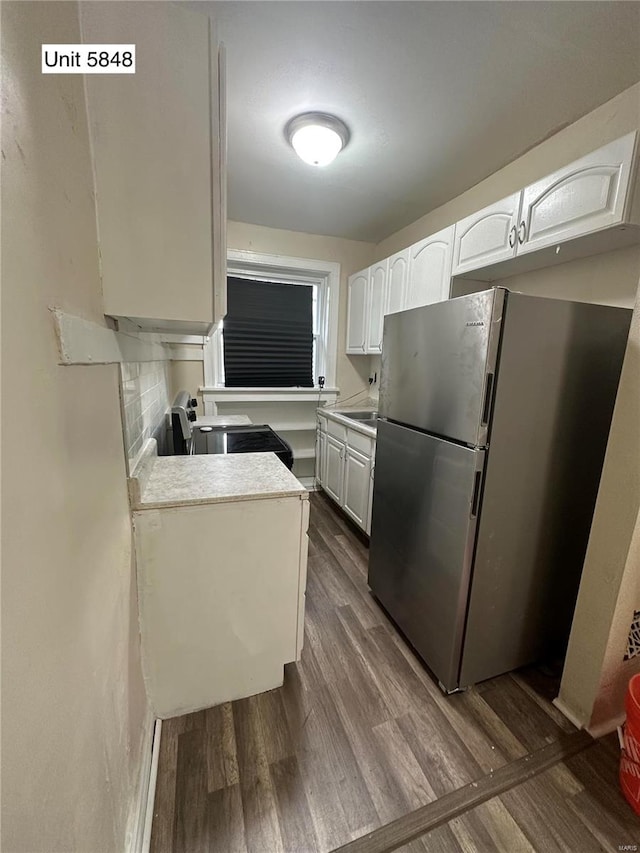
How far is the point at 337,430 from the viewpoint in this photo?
3.03 metres

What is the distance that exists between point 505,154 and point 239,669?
2935 mm

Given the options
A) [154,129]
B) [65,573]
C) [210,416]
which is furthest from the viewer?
[210,416]

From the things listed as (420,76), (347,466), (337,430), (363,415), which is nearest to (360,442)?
(347,466)

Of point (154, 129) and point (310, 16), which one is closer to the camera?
point (154, 129)

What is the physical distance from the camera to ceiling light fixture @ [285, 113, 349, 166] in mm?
1709

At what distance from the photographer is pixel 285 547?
1.32 meters

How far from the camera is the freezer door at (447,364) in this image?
1.23 meters

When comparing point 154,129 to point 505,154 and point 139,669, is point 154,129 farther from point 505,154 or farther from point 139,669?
point 505,154

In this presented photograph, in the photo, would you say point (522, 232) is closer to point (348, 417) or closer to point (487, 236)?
point (487, 236)

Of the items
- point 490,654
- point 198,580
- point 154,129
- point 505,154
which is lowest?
point 490,654

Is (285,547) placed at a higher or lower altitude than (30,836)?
lower

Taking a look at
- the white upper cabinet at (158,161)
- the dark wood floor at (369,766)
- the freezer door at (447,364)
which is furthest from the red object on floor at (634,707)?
the white upper cabinet at (158,161)

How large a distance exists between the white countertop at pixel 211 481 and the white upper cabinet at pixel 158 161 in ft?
1.97

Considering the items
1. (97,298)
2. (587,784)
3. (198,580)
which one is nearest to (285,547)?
(198,580)
